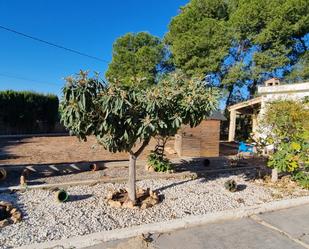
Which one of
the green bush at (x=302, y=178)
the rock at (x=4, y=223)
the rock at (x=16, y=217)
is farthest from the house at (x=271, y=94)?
the rock at (x=4, y=223)

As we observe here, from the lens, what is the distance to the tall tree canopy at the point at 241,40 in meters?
18.5

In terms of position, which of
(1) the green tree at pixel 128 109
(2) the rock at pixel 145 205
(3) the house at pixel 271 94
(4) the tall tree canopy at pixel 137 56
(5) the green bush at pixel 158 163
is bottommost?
(2) the rock at pixel 145 205

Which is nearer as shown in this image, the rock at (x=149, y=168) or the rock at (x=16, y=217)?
the rock at (x=16, y=217)

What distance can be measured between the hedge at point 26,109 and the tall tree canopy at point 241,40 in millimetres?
10700

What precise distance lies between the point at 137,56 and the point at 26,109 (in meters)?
9.60

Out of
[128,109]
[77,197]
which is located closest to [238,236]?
[128,109]

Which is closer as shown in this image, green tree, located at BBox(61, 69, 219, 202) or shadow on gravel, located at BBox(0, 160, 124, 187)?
green tree, located at BBox(61, 69, 219, 202)

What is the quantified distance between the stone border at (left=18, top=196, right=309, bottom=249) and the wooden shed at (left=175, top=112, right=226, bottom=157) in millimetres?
5076

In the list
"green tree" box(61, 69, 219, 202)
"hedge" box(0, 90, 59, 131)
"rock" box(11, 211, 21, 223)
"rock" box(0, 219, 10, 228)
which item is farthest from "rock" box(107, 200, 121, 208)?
"hedge" box(0, 90, 59, 131)

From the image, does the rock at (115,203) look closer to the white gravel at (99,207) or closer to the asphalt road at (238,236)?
the white gravel at (99,207)

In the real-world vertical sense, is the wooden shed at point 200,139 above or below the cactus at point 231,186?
above

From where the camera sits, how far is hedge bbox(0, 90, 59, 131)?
62.4ft

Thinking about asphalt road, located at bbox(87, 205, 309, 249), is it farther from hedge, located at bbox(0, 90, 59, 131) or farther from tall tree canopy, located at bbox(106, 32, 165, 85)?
hedge, located at bbox(0, 90, 59, 131)

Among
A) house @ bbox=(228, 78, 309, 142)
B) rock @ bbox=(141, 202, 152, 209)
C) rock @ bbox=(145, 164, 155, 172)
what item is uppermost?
house @ bbox=(228, 78, 309, 142)
